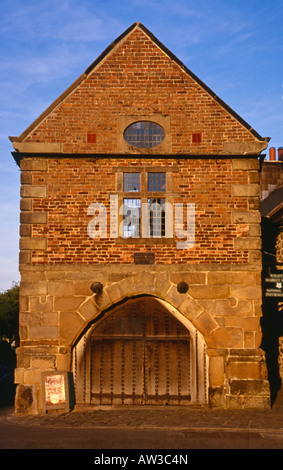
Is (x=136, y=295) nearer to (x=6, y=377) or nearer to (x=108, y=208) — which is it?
(x=108, y=208)

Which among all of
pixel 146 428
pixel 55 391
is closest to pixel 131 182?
pixel 55 391

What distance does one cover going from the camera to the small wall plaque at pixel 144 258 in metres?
11.6

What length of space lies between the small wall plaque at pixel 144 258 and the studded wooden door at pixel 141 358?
0.97 meters

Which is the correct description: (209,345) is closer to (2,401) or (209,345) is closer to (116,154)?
(116,154)

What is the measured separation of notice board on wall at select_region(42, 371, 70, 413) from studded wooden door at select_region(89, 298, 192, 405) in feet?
2.43

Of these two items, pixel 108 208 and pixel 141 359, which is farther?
pixel 108 208

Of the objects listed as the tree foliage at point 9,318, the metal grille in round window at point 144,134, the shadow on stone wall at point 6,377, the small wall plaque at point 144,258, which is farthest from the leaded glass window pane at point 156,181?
the tree foliage at point 9,318

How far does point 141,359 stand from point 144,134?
5.67m

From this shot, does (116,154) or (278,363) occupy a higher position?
(116,154)

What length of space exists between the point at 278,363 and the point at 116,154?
866cm

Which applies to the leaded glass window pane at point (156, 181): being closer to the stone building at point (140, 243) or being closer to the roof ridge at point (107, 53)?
the stone building at point (140, 243)

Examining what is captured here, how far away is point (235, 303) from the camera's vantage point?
1144 cm

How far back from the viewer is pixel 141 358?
1151 centimetres
